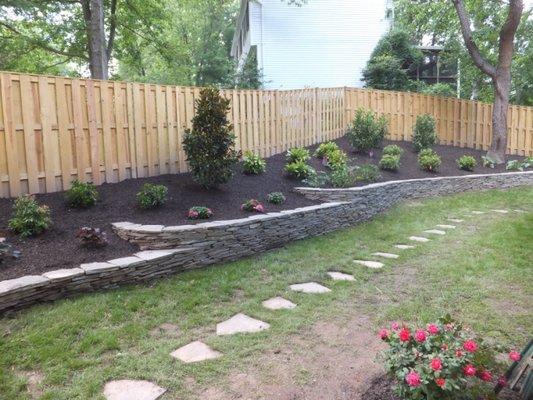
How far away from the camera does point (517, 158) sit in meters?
12.2

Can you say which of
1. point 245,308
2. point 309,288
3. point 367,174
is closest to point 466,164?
point 367,174

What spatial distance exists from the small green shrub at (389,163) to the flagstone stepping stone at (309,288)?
17.9ft

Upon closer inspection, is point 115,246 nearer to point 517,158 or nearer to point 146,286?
point 146,286

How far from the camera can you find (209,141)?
226 inches

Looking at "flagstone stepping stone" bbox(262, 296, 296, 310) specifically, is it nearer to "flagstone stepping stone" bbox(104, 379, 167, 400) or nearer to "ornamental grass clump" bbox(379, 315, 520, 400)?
"flagstone stepping stone" bbox(104, 379, 167, 400)

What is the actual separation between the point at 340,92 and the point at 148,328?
8965mm

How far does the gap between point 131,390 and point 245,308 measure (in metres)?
1.30

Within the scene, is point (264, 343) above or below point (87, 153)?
below

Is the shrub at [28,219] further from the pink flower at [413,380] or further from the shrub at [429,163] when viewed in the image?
the shrub at [429,163]

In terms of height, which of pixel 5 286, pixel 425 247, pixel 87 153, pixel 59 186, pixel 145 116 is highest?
pixel 145 116

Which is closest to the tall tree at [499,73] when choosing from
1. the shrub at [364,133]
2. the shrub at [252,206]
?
the shrub at [364,133]

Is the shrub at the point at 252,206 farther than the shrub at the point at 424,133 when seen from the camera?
No

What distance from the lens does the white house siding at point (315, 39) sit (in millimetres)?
14990

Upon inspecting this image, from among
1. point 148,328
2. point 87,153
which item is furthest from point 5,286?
point 87,153
